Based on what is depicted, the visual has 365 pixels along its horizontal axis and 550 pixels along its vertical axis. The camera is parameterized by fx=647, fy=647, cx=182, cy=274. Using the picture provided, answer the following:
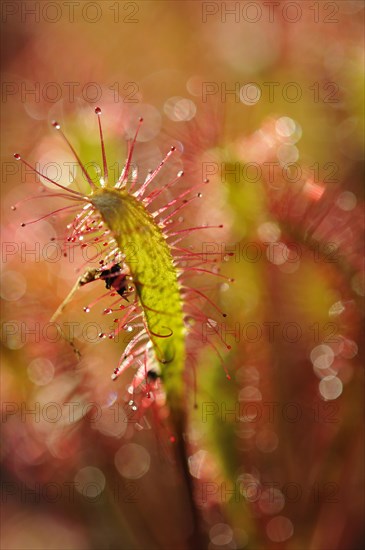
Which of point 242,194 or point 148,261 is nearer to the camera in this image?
point 148,261

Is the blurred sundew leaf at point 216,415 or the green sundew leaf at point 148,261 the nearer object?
the green sundew leaf at point 148,261

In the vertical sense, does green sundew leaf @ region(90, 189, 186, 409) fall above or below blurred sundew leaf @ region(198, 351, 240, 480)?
above

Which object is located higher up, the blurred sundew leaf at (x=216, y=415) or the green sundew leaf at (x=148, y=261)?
the green sundew leaf at (x=148, y=261)

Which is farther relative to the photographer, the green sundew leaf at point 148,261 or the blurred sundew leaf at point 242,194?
the blurred sundew leaf at point 242,194

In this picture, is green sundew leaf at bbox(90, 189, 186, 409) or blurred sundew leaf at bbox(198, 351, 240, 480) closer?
green sundew leaf at bbox(90, 189, 186, 409)

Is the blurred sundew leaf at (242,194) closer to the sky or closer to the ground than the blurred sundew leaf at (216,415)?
closer to the sky

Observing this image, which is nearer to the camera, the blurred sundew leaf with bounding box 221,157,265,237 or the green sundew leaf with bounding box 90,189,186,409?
Answer: the green sundew leaf with bounding box 90,189,186,409

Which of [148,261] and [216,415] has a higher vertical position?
[148,261]

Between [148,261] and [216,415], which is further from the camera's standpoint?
[216,415]

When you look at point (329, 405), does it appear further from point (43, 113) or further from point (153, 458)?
point (43, 113)
